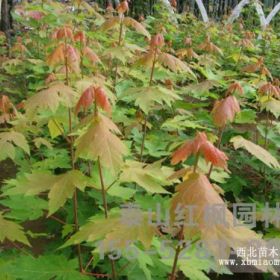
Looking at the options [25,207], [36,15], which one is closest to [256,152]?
[25,207]

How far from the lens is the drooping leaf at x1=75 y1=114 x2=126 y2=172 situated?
1272 mm

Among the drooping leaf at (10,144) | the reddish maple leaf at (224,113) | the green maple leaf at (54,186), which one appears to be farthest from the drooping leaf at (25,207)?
the reddish maple leaf at (224,113)

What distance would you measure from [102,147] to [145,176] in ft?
1.36

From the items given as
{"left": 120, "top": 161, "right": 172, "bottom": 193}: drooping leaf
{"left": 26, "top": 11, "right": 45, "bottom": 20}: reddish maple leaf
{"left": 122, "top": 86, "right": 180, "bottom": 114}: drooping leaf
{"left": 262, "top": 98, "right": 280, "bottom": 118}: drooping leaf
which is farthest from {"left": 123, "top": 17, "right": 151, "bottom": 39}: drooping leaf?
{"left": 26, "top": 11, "right": 45, "bottom": 20}: reddish maple leaf

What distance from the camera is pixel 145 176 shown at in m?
1.65

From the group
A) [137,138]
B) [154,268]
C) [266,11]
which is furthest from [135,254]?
[266,11]

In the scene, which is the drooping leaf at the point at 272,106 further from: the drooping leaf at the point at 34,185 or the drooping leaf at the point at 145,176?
the drooping leaf at the point at 34,185

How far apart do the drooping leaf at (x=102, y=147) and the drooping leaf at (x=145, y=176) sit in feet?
1.03

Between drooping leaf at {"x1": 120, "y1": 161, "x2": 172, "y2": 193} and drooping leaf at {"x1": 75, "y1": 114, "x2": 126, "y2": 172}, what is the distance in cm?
31

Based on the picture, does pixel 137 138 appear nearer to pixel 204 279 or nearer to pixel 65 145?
pixel 65 145

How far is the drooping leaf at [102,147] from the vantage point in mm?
1272

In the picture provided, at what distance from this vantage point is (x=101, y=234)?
1.30 metres

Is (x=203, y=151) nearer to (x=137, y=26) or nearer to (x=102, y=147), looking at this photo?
(x=102, y=147)

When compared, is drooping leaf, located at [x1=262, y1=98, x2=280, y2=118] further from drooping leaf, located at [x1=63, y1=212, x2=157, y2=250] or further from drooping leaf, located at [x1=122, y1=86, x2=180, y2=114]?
drooping leaf, located at [x1=63, y1=212, x2=157, y2=250]
